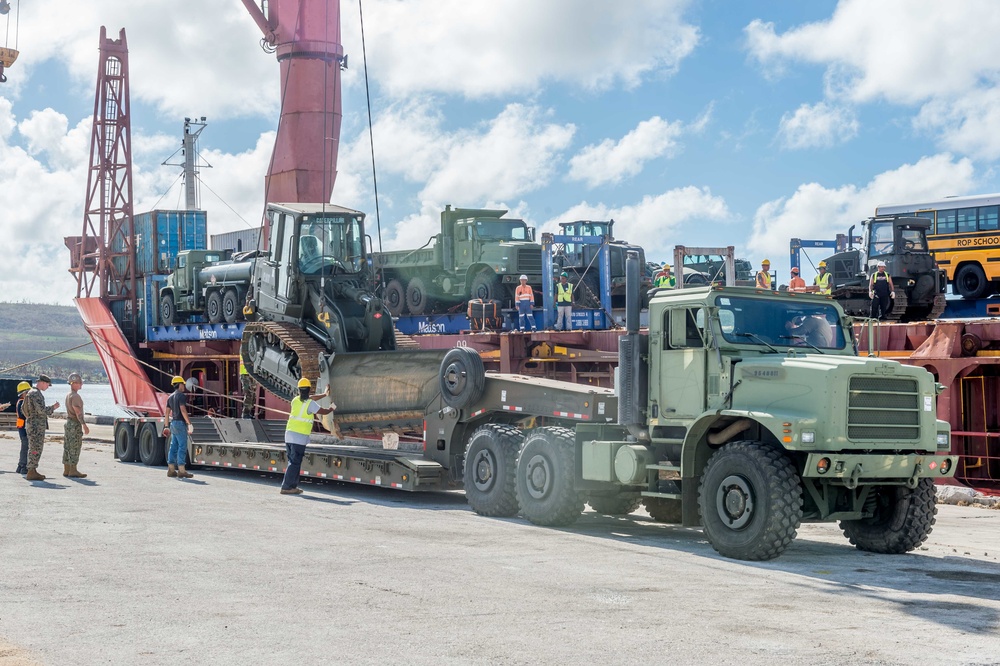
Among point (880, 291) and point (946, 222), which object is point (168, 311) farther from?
point (946, 222)

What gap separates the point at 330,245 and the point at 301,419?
13.0 ft

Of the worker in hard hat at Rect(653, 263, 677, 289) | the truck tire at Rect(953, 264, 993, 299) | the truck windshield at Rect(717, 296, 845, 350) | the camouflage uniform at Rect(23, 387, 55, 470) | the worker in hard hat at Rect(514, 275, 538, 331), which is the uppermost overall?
the truck tire at Rect(953, 264, 993, 299)

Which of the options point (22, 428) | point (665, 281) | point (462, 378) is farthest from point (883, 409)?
point (665, 281)

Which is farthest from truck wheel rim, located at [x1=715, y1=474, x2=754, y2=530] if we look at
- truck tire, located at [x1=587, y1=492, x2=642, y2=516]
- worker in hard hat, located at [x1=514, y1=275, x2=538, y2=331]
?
worker in hard hat, located at [x1=514, y1=275, x2=538, y2=331]

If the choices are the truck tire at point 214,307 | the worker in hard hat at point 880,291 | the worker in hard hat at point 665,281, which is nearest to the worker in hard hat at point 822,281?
the worker in hard hat at point 880,291

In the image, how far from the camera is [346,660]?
6.92 m

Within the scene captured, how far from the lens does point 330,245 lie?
766 inches

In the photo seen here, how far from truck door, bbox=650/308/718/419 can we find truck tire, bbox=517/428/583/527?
1322 mm

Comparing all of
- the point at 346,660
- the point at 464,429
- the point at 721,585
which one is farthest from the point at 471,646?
the point at 464,429

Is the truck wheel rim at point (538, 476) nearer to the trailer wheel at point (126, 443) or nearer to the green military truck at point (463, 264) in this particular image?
the trailer wheel at point (126, 443)

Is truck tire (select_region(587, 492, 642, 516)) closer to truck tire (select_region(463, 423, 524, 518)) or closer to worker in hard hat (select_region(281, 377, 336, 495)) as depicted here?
truck tire (select_region(463, 423, 524, 518))

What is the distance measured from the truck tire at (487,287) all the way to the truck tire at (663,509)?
14094mm

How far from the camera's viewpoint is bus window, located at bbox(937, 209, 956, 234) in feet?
100

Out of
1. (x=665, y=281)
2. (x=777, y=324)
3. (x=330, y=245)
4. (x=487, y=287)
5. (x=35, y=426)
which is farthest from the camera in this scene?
(x=487, y=287)
